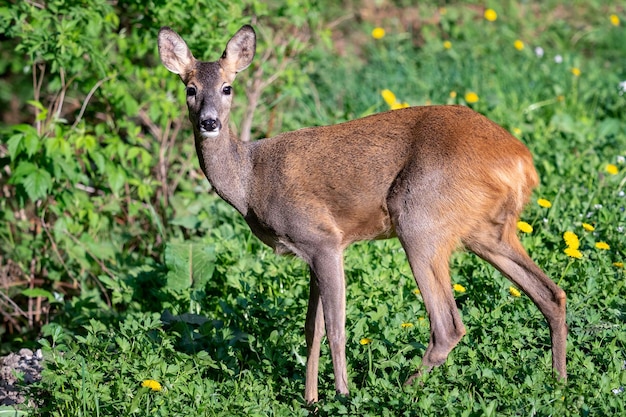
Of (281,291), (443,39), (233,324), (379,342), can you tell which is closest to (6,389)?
(233,324)

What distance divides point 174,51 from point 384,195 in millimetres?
1470

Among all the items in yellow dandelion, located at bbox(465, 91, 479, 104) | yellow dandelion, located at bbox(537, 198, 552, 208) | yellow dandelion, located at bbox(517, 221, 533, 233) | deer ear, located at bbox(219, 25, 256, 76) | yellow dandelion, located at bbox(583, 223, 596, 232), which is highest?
deer ear, located at bbox(219, 25, 256, 76)

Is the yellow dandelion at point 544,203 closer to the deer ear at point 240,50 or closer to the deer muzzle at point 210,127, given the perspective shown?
the deer ear at point 240,50

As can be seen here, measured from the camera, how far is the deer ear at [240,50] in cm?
500

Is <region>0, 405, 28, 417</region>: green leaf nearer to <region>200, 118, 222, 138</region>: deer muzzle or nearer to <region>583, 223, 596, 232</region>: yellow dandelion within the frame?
<region>200, 118, 222, 138</region>: deer muzzle

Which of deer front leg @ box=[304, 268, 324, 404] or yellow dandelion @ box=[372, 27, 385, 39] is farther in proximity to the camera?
yellow dandelion @ box=[372, 27, 385, 39]

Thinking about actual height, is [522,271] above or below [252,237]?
above

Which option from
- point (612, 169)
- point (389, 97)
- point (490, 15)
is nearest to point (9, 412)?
point (389, 97)

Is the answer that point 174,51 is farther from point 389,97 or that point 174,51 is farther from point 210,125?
point 389,97

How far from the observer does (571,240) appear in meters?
5.10

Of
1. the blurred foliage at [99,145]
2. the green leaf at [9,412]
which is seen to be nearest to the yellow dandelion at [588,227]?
the blurred foliage at [99,145]

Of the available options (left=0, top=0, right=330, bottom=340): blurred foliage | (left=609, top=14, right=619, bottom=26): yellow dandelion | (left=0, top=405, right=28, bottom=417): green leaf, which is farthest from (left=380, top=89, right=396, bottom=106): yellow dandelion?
(left=0, top=405, right=28, bottom=417): green leaf

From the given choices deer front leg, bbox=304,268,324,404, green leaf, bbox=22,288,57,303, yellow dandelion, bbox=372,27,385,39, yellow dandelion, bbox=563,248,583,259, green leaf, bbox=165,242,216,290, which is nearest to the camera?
deer front leg, bbox=304,268,324,404

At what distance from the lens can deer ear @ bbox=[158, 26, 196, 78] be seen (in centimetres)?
505
